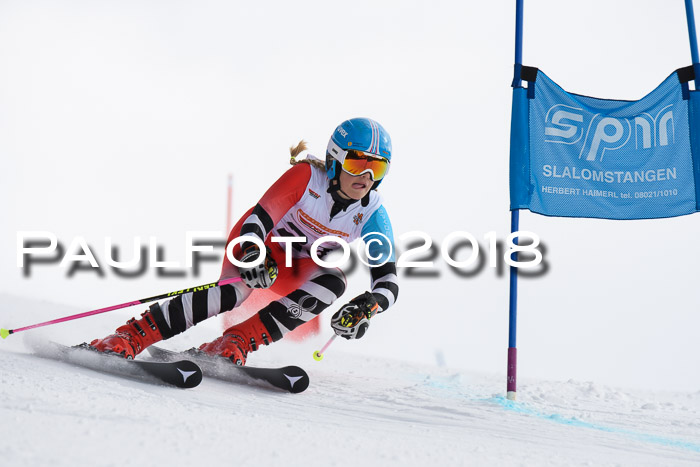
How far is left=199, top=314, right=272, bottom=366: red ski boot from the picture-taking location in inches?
161

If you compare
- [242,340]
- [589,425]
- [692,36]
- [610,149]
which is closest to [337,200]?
[242,340]

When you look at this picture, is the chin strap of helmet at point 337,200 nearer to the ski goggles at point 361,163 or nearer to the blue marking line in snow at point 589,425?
the ski goggles at point 361,163

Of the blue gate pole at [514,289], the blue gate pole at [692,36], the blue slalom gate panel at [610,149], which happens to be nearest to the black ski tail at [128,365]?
the blue gate pole at [514,289]

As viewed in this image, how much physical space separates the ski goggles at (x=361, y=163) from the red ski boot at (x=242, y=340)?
109cm

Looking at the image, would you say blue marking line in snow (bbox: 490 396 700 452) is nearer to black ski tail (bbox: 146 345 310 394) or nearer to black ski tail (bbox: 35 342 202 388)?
black ski tail (bbox: 146 345 310 394)

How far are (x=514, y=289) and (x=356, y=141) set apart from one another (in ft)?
4.69

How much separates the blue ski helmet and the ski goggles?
0.02 m

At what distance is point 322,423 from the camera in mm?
3006

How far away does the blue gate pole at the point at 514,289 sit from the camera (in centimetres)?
431

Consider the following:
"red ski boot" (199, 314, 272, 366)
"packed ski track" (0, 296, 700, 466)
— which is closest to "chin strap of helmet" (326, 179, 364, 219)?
"red ski boot" (199, 314, 272, 366)

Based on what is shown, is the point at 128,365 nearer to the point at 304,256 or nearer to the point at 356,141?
the point at 304,256

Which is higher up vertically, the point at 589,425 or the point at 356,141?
the point at 356,141

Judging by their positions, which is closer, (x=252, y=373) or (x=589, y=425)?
(x=589, y=425)

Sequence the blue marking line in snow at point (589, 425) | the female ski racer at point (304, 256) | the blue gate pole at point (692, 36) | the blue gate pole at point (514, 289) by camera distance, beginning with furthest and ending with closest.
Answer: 1. the blue gate pole at point (692, 36)
2. the blue gate pole at point (514, 289)
3. the female ski racer at point (304, 256)
4. the blue marking line in snow at point (589, 425)
